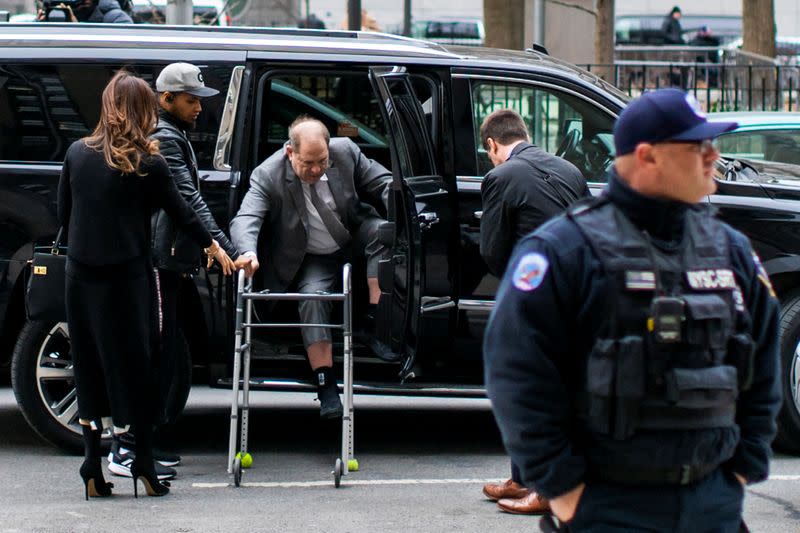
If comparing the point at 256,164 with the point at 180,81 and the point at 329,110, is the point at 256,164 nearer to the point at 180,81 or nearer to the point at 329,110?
the point at 180,81

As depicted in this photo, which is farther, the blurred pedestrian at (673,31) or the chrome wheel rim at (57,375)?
the blurred pedestrian at (673,31)

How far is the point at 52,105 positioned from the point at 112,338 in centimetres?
138

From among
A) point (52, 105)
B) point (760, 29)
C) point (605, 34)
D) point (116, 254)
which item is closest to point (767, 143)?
point (52, 105)

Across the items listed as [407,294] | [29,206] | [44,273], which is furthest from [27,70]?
[407,294]

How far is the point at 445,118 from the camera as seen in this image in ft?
20.8

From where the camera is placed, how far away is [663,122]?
2768 mm

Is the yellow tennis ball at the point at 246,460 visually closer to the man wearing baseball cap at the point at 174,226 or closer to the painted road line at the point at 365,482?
the painted road line at the point at 365,482

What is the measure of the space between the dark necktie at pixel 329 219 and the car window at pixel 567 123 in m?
0.73

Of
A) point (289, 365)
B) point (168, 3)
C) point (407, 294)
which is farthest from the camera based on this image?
point (168, 3)

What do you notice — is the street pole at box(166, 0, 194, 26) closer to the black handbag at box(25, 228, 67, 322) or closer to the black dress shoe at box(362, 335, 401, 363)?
the black dress shoe at box(362, 335, 401, 363)

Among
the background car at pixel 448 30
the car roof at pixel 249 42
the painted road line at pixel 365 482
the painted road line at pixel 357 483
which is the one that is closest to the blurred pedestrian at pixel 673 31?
the background car at pixel 448 30

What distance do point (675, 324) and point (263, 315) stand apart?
401cm

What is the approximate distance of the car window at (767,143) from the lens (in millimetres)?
9172

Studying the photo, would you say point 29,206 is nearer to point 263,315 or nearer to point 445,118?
point 263,315
